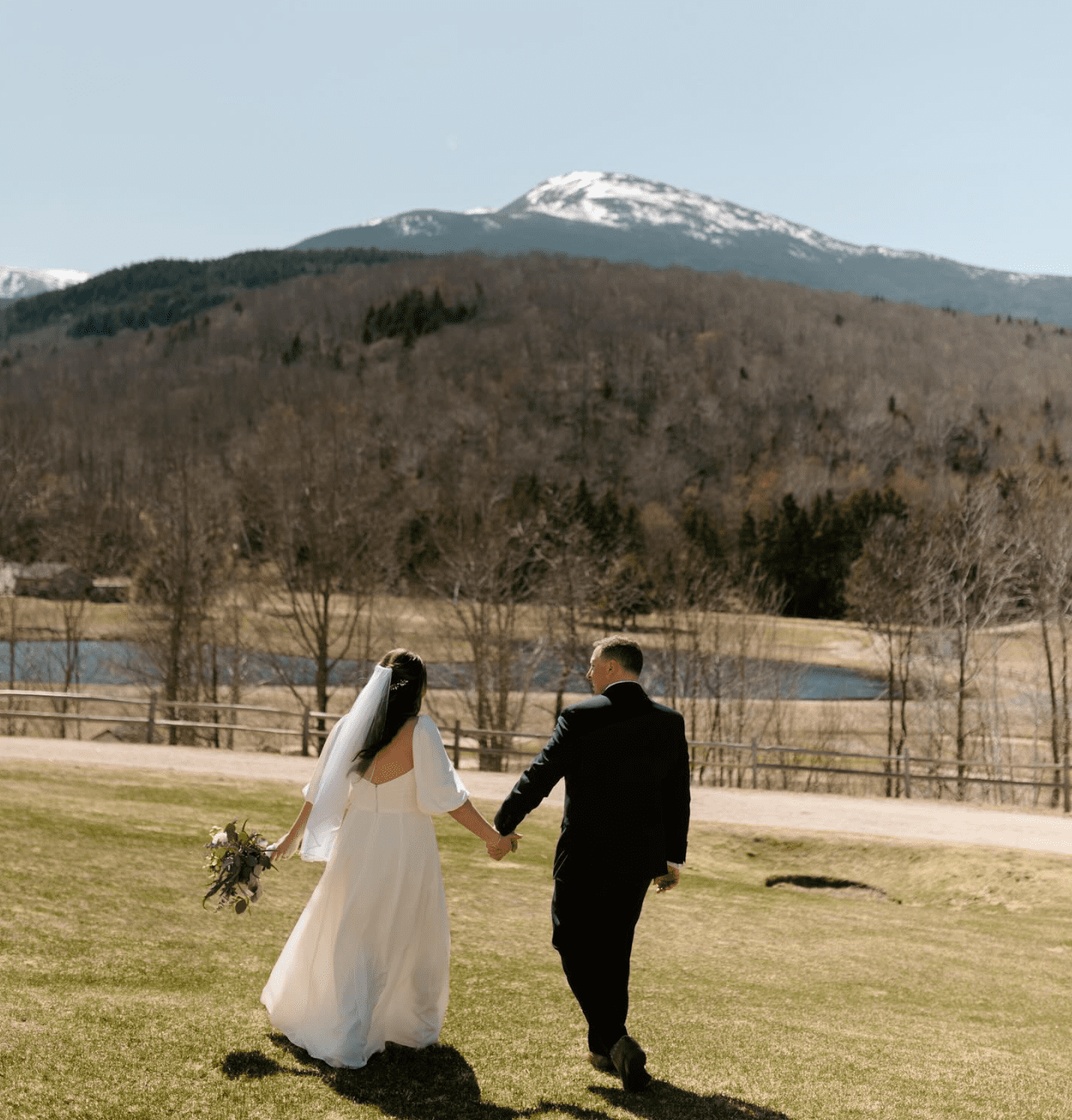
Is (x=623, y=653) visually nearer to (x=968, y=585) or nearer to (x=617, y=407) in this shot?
(x=968, y=585)

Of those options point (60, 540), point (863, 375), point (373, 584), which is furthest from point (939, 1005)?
point (863, 375)

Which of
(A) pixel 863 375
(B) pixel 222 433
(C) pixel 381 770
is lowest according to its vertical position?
(C) pixel 381 770

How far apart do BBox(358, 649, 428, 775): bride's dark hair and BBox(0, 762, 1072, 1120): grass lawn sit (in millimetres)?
1499

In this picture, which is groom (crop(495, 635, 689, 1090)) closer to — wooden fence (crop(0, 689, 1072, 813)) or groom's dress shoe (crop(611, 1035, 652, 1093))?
groom's dress shoe (crop(611, 1035, 652, 1093))

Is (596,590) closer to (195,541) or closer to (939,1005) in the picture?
(195,541)

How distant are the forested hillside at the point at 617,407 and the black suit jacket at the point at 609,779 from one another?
57865 millimetres

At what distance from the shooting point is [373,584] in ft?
140

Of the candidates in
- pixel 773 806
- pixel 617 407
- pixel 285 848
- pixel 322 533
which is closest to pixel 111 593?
pixel 322 533

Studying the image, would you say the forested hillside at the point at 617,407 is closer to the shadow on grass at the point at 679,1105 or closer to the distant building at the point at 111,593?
the distant building at the point at 111,593

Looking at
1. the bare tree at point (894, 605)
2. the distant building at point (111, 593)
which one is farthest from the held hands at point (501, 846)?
the distant building at point (111, 593)

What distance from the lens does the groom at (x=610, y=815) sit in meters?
4.89

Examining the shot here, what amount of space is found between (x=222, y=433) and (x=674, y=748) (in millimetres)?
145888

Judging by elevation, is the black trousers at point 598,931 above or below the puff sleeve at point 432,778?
below

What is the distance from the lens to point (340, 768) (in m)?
4.90
